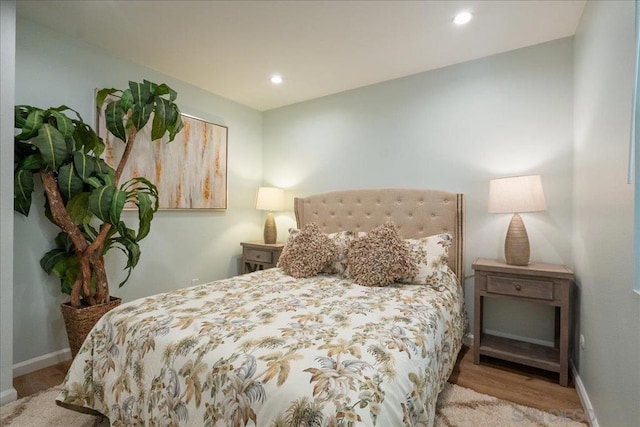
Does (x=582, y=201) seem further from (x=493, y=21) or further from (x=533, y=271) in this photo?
(x=493, y=21)

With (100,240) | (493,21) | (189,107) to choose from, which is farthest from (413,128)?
(100,240)

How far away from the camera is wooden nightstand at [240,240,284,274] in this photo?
3.43 metres

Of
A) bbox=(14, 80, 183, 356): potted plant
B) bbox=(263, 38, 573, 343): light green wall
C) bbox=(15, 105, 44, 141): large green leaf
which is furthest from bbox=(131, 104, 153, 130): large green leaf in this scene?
bbox=(263, 38, 573, 343): light green wall

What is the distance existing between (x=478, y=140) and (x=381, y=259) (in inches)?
56.8

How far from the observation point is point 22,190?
6.55 feet

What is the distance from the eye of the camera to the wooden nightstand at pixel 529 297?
2080 millimetres

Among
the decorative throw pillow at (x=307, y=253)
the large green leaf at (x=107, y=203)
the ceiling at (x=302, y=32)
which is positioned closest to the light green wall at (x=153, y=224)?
the ceiling at (x=302, y=32)

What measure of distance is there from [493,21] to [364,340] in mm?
2337

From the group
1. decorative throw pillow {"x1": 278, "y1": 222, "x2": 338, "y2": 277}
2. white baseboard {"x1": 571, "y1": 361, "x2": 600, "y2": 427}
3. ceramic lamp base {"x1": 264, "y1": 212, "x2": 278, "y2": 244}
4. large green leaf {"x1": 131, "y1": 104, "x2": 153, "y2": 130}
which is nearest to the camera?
white baseboard {"x1": 571, "y1": 361, "x2": 600, "y2": 427}

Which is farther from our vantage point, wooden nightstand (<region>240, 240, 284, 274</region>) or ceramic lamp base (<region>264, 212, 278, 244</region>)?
ceramic lamp base (<region>264, 212, 278, 244</region>)

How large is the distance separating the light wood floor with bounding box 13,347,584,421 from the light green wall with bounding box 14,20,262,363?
0.80 ft

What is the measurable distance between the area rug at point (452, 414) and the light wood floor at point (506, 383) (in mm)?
103

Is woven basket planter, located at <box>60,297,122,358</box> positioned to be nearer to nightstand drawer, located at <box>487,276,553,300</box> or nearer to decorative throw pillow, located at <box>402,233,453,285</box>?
decorative throw pillow, located at <box>402,233,453,285</box>

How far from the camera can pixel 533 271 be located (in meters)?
2.15
